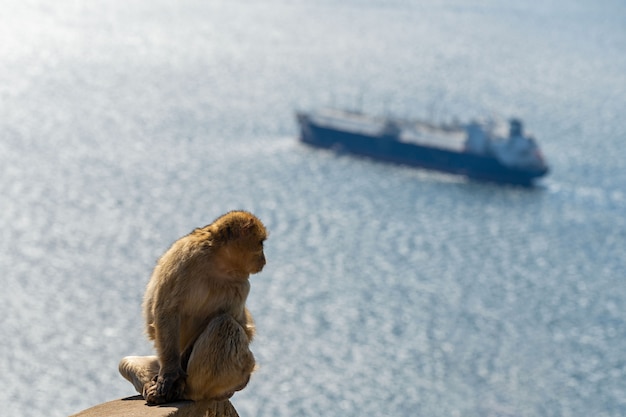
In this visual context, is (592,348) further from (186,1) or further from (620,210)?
(186,1)

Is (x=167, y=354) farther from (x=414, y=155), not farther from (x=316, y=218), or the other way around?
(x=414, y=155)

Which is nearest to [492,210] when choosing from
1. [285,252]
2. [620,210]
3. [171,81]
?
[620,210]

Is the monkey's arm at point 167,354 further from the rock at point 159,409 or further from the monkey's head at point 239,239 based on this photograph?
the monkey's head at point 239,239

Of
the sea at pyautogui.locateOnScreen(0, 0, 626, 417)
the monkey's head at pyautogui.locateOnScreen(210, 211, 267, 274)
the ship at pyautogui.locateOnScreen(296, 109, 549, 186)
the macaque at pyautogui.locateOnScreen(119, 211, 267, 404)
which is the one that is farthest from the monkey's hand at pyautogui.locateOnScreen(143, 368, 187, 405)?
the ship at pyautogui.locateOnScreen(296, 109, 549, 186)

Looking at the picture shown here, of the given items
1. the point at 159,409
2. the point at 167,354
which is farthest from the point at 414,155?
the point at 159,409

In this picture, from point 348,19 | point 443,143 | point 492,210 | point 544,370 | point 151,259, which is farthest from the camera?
point 348,19

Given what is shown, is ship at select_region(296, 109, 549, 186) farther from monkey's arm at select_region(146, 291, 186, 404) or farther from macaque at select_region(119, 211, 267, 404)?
monkey's arm at select_region(146, 291, 186, 404)

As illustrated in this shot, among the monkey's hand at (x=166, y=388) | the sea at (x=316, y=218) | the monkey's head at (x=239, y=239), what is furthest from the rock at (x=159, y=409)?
the sea at (x=316, y=218)
